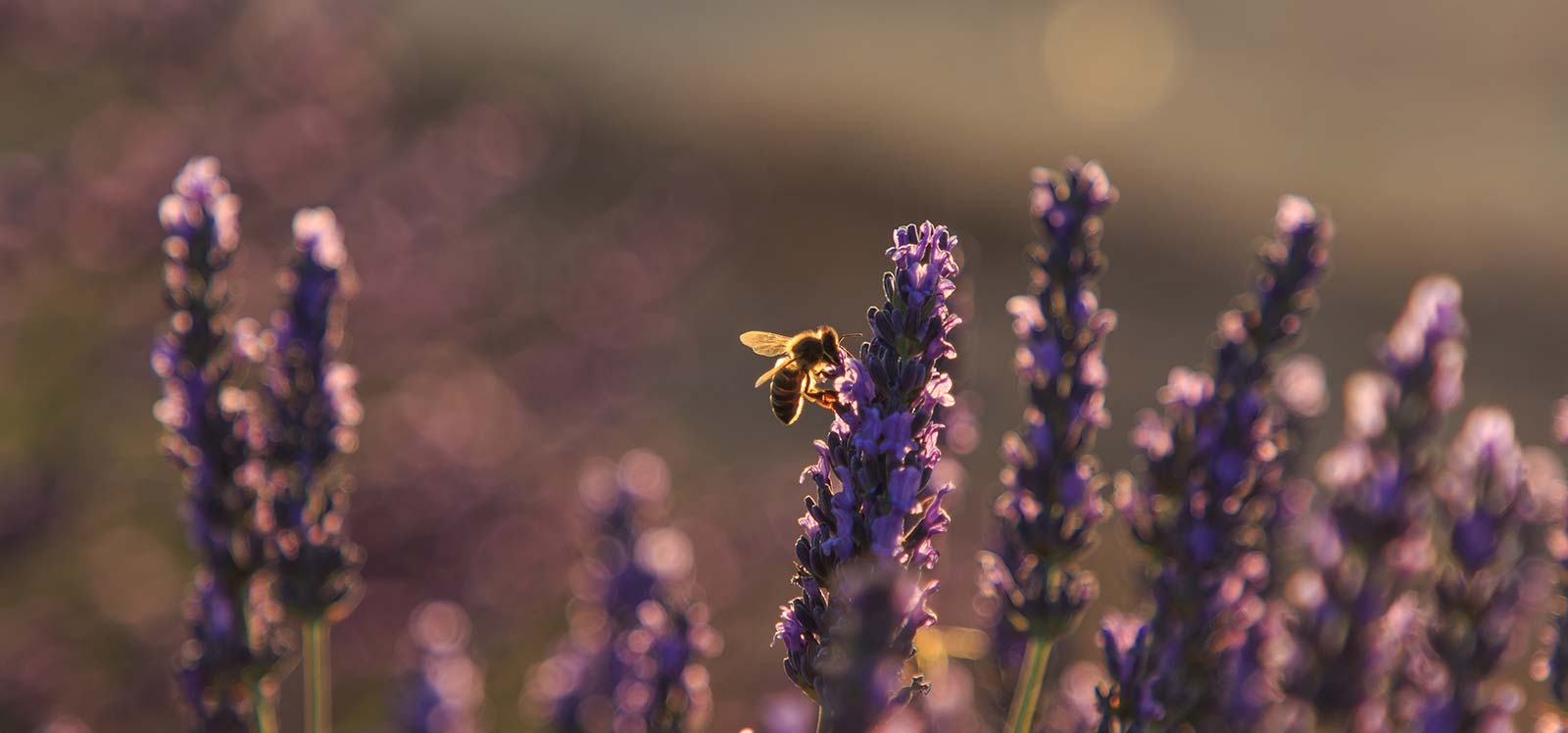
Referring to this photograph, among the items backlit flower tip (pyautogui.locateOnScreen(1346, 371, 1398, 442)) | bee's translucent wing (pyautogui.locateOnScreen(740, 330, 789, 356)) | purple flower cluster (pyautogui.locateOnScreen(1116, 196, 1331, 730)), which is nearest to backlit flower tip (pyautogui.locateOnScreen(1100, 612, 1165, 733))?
purple flower cluster (pyautogui.locateOnScreen(1116, 196, 1331, 730))

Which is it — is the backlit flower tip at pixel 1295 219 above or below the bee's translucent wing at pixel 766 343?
above

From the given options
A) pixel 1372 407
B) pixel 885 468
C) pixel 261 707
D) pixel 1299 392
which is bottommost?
pixel 261 707

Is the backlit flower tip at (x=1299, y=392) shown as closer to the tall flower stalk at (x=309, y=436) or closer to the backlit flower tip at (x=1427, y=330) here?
the backlit flower tip at (x=1427, y=330)

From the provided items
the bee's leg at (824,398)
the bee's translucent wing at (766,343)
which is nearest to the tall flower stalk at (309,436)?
the bee's leg at (824,398)

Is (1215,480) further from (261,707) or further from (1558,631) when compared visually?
(261,707)

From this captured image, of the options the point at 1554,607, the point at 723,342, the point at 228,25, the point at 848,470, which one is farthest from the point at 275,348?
→ the point at 723,342

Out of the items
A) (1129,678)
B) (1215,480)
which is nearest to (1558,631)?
(1215,480)
